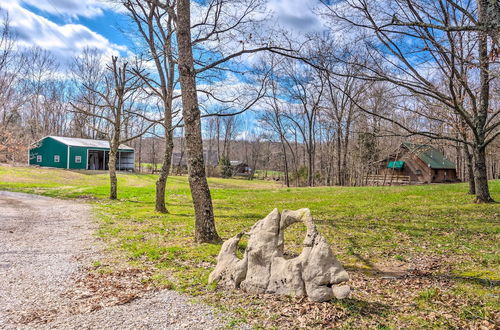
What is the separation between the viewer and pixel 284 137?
3819 cm

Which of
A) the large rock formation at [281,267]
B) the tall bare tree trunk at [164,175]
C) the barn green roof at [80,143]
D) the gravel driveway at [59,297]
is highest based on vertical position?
the barn green roof at [80,143]

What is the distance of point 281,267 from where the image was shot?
4285mm

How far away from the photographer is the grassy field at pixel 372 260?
3.67 meters

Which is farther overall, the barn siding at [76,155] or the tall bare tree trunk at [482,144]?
the barn siding at [76,155]

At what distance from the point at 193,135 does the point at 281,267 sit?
11.6ft

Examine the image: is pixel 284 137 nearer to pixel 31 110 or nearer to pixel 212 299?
pixel 212 299

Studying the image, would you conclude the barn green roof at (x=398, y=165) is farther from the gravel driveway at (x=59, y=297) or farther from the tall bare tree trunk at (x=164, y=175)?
the gravel driveway at (x=59, y=297)

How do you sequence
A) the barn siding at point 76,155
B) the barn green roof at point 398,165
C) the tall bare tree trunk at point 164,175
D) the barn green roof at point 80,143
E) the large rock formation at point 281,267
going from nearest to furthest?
1. the large rock formation at point 281,267
2. the tall bare tree trunk at point 164,175
3. the barn green roof at point 398,165
4. the barn siding at point 76,155
5. the barn green roof at point 80,143

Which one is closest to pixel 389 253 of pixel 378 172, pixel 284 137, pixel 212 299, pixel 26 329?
pixel 212 299

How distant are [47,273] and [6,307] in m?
1.33

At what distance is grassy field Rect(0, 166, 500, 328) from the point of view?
367 centimetres

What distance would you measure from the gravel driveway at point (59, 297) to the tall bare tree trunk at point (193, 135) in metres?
2.24

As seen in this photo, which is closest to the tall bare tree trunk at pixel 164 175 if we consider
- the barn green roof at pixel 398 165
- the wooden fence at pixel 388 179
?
the wooden fence at pixel 388 179

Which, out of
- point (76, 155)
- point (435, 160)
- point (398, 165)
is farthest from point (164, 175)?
point (435, 160)
